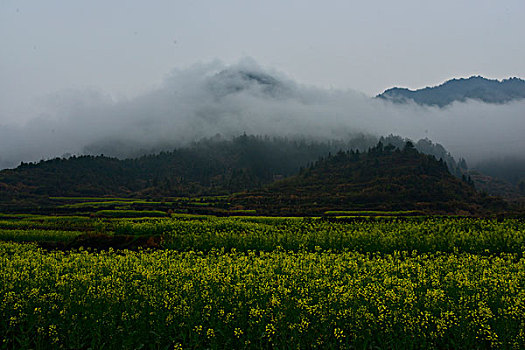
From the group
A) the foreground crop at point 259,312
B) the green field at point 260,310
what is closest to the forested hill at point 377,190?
the green field at point 260,310

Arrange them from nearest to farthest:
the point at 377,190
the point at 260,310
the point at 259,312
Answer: the point at 259,312 < the point at 260,310 < the point at 377,190

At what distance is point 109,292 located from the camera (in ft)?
38.5

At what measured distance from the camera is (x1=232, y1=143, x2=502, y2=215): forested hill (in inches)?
3809

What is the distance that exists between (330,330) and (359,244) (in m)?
20.0

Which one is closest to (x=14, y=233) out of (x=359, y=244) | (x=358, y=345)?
(x=359, y=244)

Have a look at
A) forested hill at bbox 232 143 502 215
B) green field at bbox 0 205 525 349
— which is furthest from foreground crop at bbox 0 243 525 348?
forested hill at bbox 232 143 502 215

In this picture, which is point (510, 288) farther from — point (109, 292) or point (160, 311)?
point (109, 292)

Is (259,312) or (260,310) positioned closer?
(259,312)

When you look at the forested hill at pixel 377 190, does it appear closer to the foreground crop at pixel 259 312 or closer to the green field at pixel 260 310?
the green field at pixel 260 310

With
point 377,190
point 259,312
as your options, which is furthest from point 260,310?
point 377,190

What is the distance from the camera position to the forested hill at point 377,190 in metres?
96.8

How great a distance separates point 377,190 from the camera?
115 m

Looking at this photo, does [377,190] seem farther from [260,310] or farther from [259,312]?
[259,312]

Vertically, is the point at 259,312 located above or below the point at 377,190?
above
